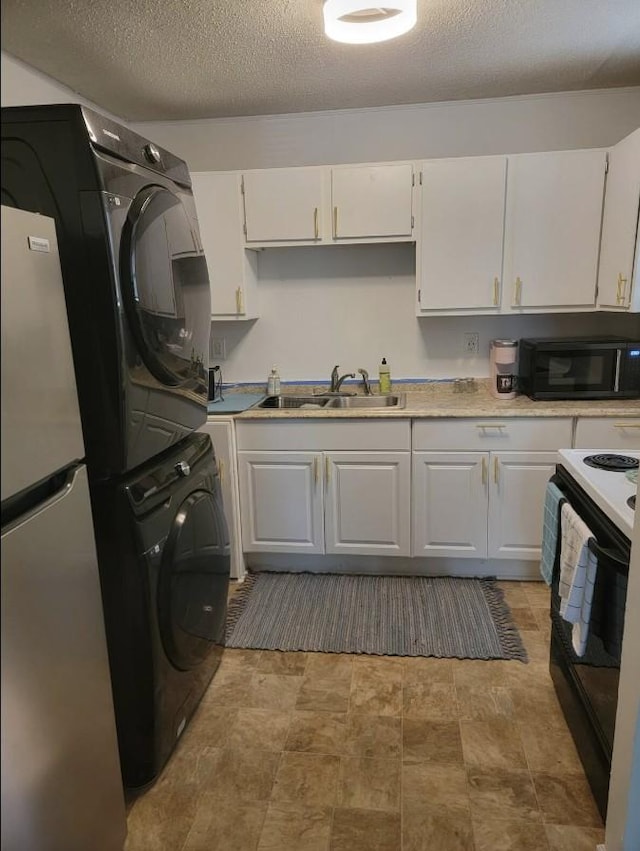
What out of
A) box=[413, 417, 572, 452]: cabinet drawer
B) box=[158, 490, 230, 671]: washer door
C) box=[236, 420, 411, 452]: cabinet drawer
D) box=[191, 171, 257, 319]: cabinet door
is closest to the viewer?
box=[158, 490, 230, 671]: washer door

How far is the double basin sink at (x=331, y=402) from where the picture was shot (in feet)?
10.6

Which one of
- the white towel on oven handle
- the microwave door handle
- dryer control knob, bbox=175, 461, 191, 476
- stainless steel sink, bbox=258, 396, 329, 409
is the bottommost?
the white towel on oven handle

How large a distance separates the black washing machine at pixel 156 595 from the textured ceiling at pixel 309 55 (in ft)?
4.39

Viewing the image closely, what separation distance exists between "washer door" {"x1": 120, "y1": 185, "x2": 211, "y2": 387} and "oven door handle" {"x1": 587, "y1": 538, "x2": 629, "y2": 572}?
1.23 m

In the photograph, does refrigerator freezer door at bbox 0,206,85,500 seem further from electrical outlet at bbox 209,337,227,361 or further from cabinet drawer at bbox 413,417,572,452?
electrical outlet at bbox 209,337,227,361

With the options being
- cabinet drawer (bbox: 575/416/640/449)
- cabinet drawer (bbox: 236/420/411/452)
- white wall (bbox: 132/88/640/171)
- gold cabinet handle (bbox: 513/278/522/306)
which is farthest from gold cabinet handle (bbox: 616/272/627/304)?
cabinet drawer (bbox: 236/420/411/452)

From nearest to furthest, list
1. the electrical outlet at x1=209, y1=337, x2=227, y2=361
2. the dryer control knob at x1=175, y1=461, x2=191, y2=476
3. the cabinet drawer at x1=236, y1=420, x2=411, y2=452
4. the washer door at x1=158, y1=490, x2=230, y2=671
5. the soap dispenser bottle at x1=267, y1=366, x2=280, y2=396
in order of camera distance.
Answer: the washer door at x1=158, y1=490, x2=230, y2=671
the dryer control knob at x1=175, y1=461, x2=191, y2=476
the cabinet drawer at x1=236, y1=420, x2=411, y2=452
the soap dispenser bottle at x1=267, y1=366, x2=280, y2=396
the electrical outlet at x1=209, y1=337, x2=227, y2=361

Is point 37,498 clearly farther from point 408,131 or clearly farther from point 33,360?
point 408,131

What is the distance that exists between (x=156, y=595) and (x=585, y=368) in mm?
2244

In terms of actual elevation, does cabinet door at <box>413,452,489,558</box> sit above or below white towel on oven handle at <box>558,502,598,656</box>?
below

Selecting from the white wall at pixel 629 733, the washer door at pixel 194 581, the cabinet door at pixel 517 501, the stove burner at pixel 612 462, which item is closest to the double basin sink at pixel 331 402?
the cabinet door at pixel 517 501

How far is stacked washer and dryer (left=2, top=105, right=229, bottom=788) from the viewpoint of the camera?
136cm

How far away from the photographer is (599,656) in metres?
1.60

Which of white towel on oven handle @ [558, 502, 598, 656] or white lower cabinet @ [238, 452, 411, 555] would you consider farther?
white lower cabinet @ [238, 452, 411, 555]
